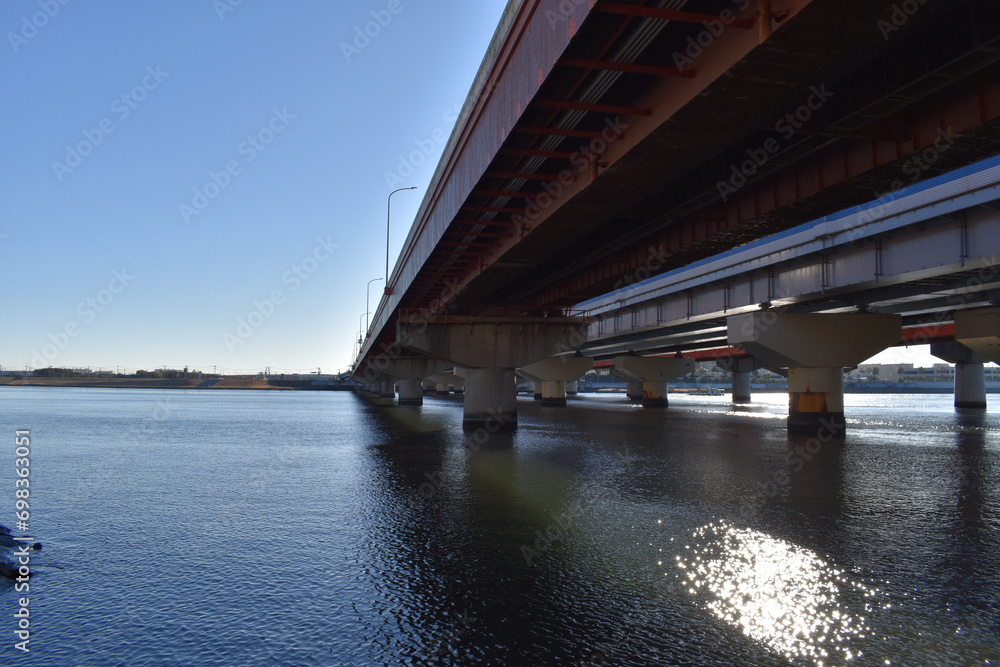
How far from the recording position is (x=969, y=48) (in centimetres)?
1008

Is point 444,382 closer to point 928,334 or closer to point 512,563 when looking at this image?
point 928,334

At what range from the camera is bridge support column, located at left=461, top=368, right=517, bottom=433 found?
139ft

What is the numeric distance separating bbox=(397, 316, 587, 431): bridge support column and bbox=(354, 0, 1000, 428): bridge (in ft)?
40.9

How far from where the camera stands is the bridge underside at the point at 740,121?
9.48m

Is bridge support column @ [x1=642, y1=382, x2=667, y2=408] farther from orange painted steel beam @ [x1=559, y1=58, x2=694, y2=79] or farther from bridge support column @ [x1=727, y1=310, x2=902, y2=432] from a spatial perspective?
orange painted steel beam @ [x1=559, y1=58, x2=694, y2=79]

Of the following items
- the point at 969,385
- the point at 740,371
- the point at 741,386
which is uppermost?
the point at 740,371

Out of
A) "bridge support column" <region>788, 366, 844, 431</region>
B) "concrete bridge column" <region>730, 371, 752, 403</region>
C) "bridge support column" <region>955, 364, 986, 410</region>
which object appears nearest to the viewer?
"bridge support column" <region>788, 366, 844, 431</region>

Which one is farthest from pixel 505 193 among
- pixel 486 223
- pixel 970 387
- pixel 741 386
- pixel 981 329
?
pixel 741 386

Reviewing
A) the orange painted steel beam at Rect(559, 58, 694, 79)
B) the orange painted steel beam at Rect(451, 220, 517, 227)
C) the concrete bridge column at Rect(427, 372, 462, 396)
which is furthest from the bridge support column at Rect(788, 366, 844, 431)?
the concrete bridge column at Rect(427, 372, 462, 396)

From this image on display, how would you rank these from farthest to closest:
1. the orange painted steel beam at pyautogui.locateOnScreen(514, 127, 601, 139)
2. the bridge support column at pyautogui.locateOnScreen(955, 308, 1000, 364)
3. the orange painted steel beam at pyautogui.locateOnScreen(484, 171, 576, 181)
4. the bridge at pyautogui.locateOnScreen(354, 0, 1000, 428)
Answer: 1. the bridge support column at pyautogui.locateOnScreen(955, 308, 1000, 364)
2. the orange painted steel beam at pyautogui.locateOnScreen(484, 171, 576, 181)
3. the orange painted steel beam at pyautogui.locateOnScreen(514, 127, 601, 139)
4. the bridge at pyautogui.locateOnScreen(354, 0, 1000, 428)

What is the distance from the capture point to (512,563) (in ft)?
40.1

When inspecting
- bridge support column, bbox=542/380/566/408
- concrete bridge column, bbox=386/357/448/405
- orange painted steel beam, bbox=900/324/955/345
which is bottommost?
bridge support column, bbox=542/380/566/408

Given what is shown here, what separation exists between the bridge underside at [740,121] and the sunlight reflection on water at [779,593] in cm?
752

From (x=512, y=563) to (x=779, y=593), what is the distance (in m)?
4.41
